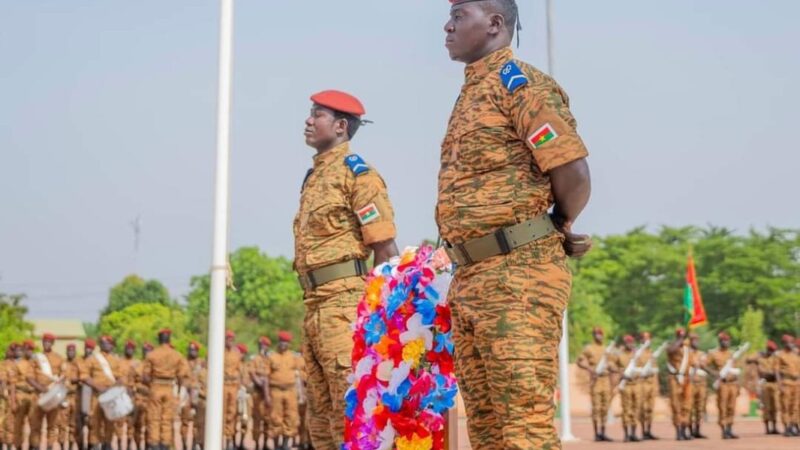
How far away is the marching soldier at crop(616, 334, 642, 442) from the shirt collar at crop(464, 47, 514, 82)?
16.7 meters

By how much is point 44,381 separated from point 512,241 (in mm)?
16728

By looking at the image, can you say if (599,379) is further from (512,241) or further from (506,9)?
(512,241)

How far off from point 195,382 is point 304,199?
13.6 m

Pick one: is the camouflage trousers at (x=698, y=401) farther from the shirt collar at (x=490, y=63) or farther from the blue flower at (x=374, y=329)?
the shirt collar at (x=490, y=63)

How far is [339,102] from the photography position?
6.86 meters

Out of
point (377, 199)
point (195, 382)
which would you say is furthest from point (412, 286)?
point (195, 382)

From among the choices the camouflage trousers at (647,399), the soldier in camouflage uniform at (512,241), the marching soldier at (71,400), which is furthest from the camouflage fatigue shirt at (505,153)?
the camouflage trousers at (647,399)

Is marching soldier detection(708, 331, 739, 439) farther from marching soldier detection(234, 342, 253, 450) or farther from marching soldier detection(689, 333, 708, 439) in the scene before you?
marching soldier detection(234, 342, 253, 450)

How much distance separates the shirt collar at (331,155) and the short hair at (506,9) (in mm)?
2355

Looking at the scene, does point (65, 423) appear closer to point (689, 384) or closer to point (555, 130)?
point (689, 384)

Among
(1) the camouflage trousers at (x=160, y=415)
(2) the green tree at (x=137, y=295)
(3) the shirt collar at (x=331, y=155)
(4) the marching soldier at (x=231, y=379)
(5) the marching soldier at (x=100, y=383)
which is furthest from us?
(2) the green tree at (x=137, y=295)

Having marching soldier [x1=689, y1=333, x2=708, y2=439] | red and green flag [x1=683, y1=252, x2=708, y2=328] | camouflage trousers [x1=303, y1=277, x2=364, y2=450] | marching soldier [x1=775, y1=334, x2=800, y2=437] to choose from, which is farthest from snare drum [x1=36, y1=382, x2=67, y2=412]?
camouflage trousers [x1=303, y1=277, x2=364, y2=450]

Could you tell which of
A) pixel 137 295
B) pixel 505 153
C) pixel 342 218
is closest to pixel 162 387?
pixel 342 218

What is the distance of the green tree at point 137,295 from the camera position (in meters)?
69.1
